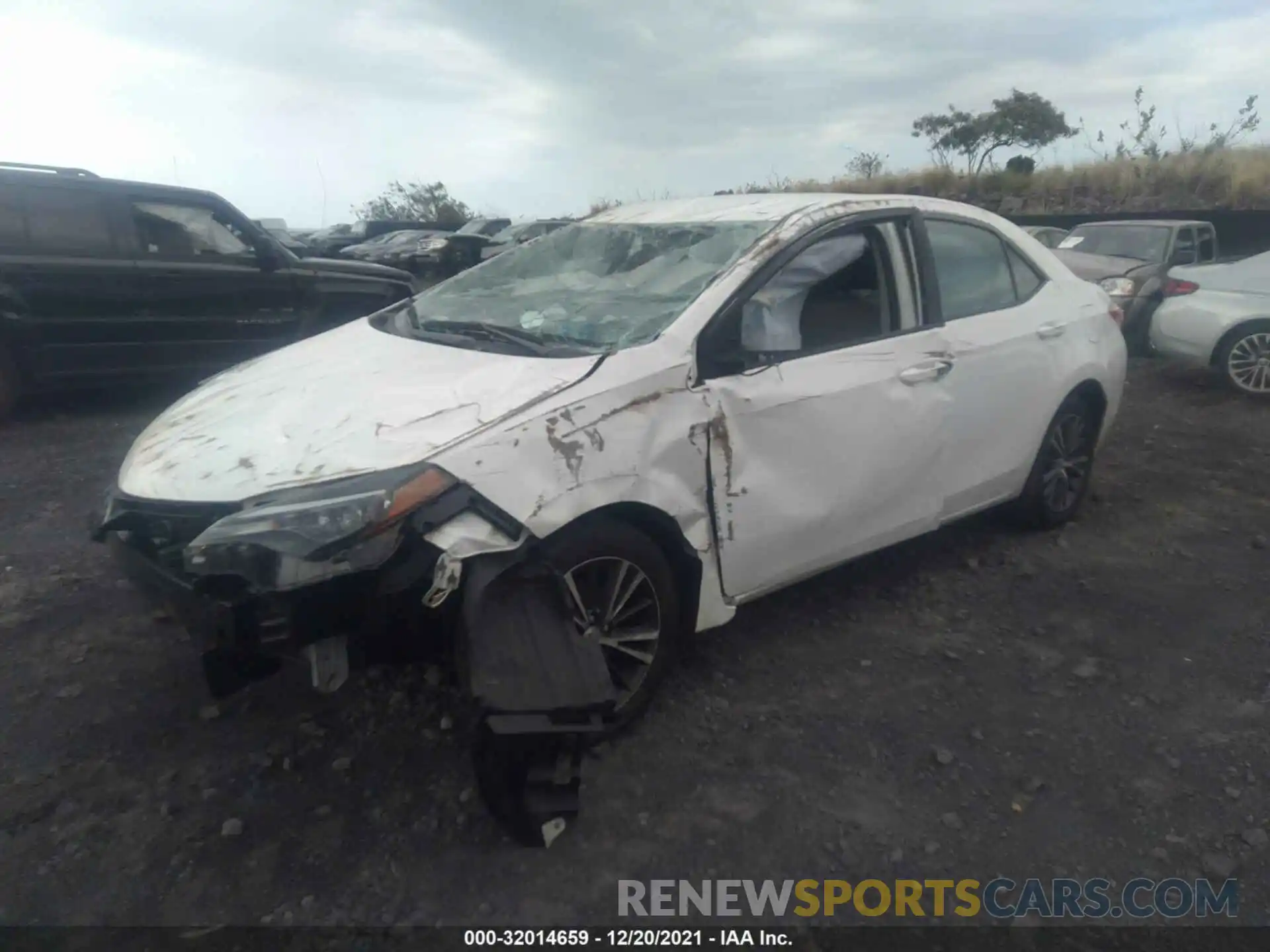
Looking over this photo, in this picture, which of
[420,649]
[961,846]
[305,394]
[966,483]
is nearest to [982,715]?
[961,846]

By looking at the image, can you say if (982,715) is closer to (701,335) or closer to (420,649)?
(701,335)

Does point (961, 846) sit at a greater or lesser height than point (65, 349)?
lesser

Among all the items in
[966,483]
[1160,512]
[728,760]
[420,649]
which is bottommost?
[1160,512]

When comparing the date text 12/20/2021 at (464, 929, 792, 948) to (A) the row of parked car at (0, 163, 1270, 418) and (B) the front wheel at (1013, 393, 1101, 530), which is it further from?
(A) the row of parked car at (0, 163, 1270, 418)

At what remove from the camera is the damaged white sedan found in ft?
8.09

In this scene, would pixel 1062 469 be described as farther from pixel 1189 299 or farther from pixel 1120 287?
pixel 1120 287

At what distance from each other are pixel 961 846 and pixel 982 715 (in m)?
0.71

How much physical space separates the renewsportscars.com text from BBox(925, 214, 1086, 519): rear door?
5.92 ft

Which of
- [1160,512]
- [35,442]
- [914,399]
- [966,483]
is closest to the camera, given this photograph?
[914,399]

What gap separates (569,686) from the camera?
7.95 ft

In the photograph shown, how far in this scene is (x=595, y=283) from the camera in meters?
3.65

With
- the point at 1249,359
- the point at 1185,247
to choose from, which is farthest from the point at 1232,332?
the point at 1185,247

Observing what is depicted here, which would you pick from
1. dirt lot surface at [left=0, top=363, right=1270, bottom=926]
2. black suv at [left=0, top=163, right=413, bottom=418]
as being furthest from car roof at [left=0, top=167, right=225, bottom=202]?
dirt lot surface at [left=0, top=363, right=1270, bottom=926]

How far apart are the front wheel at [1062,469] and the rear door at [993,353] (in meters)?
0.11
